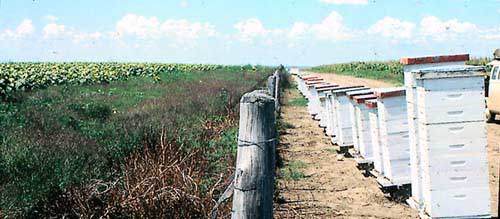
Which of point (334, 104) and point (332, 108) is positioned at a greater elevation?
point (334, 104)

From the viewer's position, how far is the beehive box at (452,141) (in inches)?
206

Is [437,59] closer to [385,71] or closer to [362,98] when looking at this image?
[362,98]

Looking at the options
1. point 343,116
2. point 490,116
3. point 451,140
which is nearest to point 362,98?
point 343,116

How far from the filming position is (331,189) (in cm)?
815

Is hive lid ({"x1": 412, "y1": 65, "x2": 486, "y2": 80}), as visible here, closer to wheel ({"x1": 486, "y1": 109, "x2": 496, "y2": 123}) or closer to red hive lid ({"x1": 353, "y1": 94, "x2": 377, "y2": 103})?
red hive lid ({"x1": 353, "y1": 94, "x2": 377, "y2": 103})

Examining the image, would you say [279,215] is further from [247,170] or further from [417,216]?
[247,170]

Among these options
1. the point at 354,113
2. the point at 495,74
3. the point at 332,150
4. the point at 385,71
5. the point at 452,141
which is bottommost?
the point at 385,71

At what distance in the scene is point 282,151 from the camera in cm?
1112

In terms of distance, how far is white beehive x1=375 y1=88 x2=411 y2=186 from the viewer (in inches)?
266

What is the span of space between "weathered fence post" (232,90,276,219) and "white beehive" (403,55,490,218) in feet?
8.97

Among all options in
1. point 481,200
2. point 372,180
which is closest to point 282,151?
point 372,180

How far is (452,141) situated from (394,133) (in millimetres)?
1483

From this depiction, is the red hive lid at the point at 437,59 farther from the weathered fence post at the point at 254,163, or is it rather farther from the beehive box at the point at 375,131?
the weathered fence post at the point at 254,163

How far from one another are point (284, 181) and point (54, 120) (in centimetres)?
483
